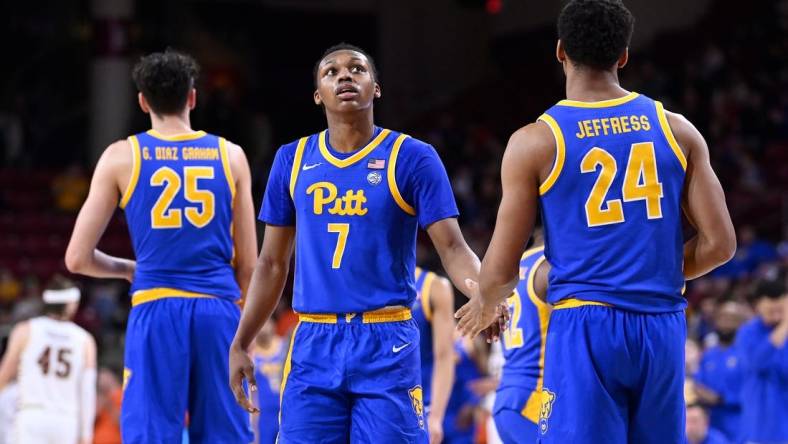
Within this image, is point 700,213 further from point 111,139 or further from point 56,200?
point 111,139

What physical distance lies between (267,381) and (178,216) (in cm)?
519

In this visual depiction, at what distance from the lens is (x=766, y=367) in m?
11.0

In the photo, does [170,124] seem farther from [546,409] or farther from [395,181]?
[546,409]

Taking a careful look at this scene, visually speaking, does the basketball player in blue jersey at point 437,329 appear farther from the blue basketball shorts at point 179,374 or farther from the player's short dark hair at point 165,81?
the player's short dark hair at point 165,81

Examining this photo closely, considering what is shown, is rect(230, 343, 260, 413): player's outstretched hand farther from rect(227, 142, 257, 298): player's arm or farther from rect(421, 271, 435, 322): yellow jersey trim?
rect(421, 271, 435, 322): yellow jersey trim

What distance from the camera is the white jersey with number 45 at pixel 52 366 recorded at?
10484 mm

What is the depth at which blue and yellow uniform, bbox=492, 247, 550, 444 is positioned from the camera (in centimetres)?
633

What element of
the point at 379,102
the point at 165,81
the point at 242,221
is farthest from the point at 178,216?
the point at 379,102

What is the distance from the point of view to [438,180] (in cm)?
523

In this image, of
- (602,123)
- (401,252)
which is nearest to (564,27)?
(602,123)

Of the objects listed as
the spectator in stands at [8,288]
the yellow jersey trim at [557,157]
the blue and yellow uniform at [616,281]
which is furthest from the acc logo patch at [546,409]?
the spectator in stands at [8,288]

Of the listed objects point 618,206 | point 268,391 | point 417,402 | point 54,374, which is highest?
point 618,206

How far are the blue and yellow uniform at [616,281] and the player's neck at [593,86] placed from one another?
0.10 meters

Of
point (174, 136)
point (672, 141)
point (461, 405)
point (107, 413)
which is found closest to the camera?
point (672, 141)
